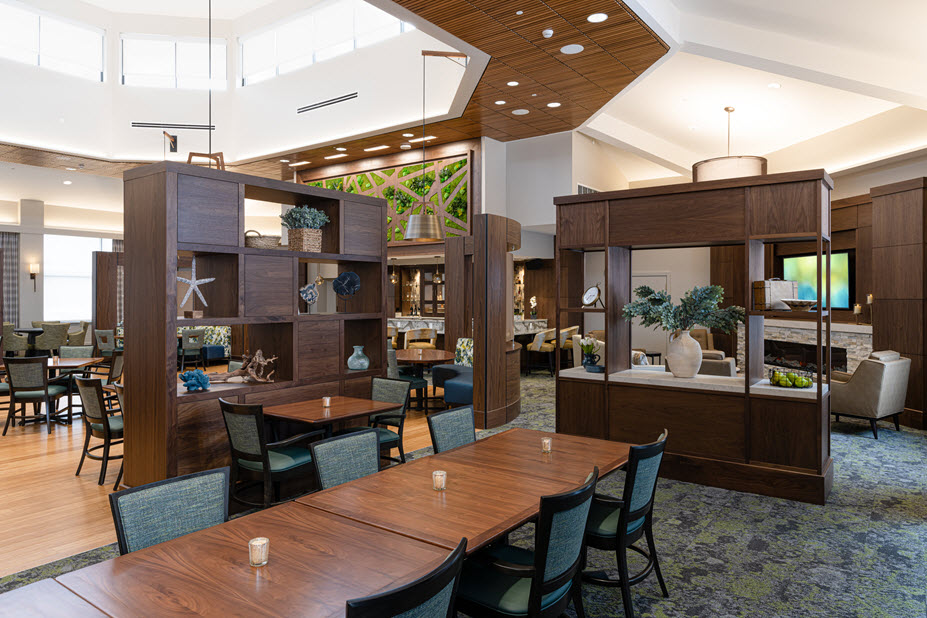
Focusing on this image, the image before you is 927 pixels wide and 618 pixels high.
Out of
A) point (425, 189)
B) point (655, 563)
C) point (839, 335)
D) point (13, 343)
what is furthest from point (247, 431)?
point (13, 343)

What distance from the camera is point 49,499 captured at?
448 centimetres

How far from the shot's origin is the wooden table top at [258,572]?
155 cm

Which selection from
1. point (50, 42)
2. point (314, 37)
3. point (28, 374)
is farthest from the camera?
point (314, 37)

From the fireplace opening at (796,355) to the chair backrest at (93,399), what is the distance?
31.1 feet

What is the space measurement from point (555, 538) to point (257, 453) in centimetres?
240

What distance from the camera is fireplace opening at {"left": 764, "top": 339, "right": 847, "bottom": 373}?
30.7ft

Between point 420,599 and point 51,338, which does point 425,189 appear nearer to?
point 51,338

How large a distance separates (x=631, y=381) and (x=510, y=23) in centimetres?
342

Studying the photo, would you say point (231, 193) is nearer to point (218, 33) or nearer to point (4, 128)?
point (4, 128)

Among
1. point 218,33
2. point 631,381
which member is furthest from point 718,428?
point 218,33

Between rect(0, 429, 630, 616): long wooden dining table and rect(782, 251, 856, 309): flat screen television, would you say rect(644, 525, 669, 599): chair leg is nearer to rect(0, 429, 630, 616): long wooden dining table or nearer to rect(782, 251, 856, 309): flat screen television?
rect(0, 429, 630, 616): long wooden dining table

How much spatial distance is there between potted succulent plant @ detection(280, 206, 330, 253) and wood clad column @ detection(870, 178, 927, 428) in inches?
277

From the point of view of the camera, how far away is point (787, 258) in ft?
33.6

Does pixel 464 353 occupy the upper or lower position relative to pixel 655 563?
upper
